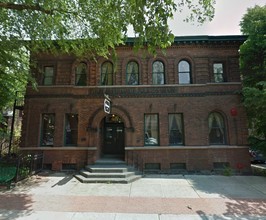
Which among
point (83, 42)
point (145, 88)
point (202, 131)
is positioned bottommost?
point (202, 131)

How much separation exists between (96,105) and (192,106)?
6.44m

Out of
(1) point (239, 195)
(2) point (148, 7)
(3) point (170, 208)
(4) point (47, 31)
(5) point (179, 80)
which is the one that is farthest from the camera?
(5) point (179, 80)

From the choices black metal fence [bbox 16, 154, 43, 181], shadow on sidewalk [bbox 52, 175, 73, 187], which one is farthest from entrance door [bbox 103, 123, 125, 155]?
black metal fence [bbox 16, 154, 43, 181]

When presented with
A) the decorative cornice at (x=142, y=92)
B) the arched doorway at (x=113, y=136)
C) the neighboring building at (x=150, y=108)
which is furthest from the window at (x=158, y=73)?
the arched doorway at (x=113, y=136)

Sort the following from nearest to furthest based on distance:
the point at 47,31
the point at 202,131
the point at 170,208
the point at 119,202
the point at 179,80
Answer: the point at 170,208 < the point at 119,202 < the point at 47,31 < the point at 202,131 < the point at 179,80

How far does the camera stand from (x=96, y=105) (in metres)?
12.6

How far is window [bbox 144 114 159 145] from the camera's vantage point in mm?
12328

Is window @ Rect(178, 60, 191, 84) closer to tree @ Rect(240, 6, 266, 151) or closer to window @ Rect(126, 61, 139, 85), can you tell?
window @ Rect(126, 61, 139, 85)

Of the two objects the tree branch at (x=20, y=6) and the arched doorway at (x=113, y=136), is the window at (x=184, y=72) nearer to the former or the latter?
the arched doorway at (x=113, y=136)

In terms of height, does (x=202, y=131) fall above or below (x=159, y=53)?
below

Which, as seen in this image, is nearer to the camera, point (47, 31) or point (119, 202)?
point (119, 202)

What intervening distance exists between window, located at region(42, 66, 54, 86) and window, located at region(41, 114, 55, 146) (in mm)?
2366

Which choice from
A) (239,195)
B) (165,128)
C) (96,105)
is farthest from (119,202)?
(96,105)

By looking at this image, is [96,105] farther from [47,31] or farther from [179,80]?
[179,80]
